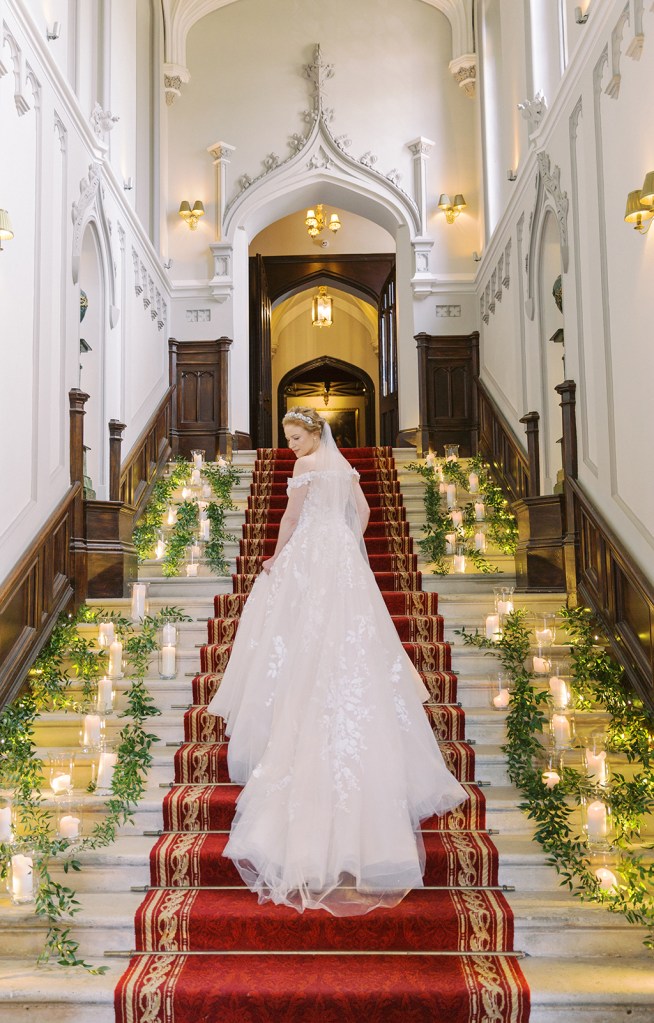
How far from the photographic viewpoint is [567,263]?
20.2 ft

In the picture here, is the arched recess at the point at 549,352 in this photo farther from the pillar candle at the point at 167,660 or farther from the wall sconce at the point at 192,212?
the wall sconce at the point at 192,212

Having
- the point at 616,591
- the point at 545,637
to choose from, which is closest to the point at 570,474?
the point at 616,591

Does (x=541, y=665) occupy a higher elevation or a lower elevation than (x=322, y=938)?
higher

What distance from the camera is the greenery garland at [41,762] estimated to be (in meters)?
3.21

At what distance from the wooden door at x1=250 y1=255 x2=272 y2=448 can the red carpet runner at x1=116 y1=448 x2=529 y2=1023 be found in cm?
796

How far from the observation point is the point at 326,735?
3213 mm

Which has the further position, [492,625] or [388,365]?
[388,365]

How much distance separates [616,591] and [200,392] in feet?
22.5

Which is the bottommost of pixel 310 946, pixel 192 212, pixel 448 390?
pixel 310 946

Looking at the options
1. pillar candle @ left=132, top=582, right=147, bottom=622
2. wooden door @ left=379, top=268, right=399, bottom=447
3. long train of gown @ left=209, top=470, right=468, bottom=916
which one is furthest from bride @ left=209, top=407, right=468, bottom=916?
wooden door @ left=379, top=268, right=399, bottom=447

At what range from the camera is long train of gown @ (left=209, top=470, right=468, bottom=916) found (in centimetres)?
304

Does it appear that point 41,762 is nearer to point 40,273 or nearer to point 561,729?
point 561,729

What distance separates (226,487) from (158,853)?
4830mm

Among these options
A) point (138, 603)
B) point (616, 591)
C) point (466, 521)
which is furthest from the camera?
point (466, 521)
